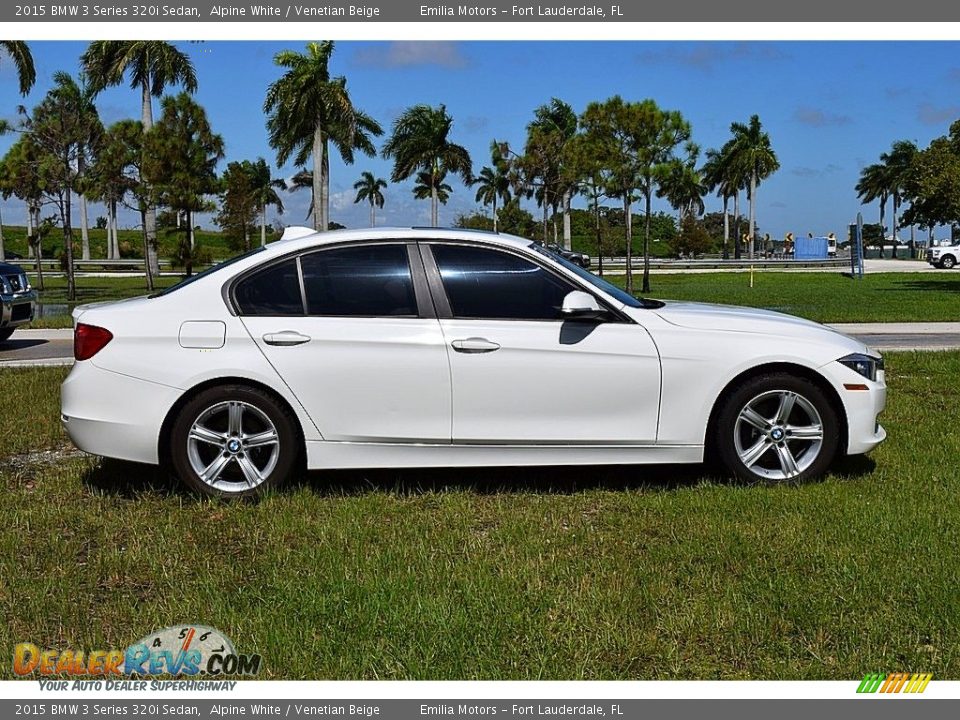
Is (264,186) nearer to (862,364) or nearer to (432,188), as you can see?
(432,188)

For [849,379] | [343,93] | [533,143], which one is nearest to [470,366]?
[849,379]

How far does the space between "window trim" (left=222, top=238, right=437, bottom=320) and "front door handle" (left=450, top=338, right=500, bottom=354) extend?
237 mm

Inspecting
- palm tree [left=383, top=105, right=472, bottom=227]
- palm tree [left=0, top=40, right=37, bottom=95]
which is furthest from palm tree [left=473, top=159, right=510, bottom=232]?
palm tree [left=0, top=40, right=37, bottom=95]

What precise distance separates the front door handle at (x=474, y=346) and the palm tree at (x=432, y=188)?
6044 cm

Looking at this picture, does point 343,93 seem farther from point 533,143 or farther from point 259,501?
point 259,501

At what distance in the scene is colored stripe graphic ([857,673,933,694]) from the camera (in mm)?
3336

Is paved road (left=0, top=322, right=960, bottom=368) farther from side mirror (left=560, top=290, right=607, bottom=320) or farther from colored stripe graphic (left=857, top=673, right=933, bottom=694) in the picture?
colored stripe graphic (left=857, top=673, right=933, bottom=694)

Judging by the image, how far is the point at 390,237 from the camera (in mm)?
5809

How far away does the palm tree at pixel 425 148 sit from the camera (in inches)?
2463

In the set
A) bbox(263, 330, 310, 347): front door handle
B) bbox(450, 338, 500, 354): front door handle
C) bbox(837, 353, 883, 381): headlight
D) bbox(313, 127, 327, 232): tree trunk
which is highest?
bbox(313, 127, 327, 232): tree trunk

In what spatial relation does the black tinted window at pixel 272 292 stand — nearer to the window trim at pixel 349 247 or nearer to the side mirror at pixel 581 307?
the window trim at pixel 349 247

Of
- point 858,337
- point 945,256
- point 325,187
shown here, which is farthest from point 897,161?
point 858,337

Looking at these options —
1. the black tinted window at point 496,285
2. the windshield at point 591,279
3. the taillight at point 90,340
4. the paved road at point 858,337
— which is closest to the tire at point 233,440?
the taillight at point 90,340

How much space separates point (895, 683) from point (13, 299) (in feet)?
44.3
